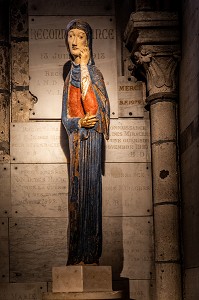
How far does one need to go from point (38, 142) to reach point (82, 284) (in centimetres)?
189

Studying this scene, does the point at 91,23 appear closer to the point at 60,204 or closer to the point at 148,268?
the point at 60,204

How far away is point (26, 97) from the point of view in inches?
338

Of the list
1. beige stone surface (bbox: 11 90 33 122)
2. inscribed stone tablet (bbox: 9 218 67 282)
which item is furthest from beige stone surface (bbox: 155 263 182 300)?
beige stone surface (bbox: 11 90 33 122)

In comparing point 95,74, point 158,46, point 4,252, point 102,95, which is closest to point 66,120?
point 102,95

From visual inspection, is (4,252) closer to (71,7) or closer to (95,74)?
(95,74)

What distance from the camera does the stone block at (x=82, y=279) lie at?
287 inches

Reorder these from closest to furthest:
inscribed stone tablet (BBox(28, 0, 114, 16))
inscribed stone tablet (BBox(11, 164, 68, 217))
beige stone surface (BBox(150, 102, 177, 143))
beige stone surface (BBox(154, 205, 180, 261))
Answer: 1. beige stone surface (BBox(154, 205, 180, 261))
2. beige stone surface (BBox(150, 102, 177, 143))
3. inscribed stone tablet (BBox(11, 164, 68, 217))
4. inscribed stone tablet (BBox(28, 0, 114, 16))

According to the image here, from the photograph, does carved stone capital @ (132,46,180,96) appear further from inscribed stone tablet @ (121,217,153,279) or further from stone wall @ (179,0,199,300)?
inscribed stone tablet @ (121,217,153,279)

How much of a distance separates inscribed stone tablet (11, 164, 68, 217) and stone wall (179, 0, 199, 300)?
130 cm

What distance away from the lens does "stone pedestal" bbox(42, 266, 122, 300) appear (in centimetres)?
724

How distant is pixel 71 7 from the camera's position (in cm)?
878

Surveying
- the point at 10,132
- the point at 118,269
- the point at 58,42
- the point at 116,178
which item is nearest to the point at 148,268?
the point at 118,269

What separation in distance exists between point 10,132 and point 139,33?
1.75 meters

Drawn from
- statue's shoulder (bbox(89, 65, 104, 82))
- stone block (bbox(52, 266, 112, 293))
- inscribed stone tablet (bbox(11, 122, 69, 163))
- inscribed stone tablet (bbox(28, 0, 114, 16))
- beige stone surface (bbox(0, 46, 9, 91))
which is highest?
inscribed stone tablet (bbox(28, 0, 114, 16))
